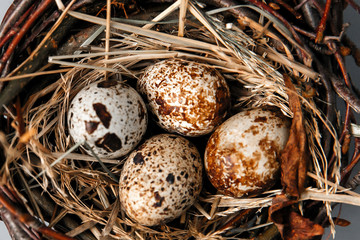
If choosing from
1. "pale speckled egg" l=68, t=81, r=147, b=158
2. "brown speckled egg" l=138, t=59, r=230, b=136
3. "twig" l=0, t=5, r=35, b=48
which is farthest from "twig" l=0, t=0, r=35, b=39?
"brown speckled egg" l=138, t=59, r=230, b=136

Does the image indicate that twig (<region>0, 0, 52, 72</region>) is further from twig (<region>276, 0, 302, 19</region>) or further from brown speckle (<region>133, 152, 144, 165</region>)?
twig (<region>276, 0, 302, 19</region>)

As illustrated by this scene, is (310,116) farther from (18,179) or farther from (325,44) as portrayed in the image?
(18,179)

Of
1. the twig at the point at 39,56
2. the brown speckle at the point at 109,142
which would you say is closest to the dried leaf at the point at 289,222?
the brown speckle at the point at 109,142

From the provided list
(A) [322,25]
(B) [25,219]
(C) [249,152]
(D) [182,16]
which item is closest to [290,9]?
(A) [322,25]

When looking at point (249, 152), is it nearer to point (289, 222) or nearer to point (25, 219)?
point (289, 222)

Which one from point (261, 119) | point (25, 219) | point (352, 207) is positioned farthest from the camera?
point (352, 207)

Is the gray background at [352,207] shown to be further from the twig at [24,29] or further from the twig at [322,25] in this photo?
the twig at [24,29]
